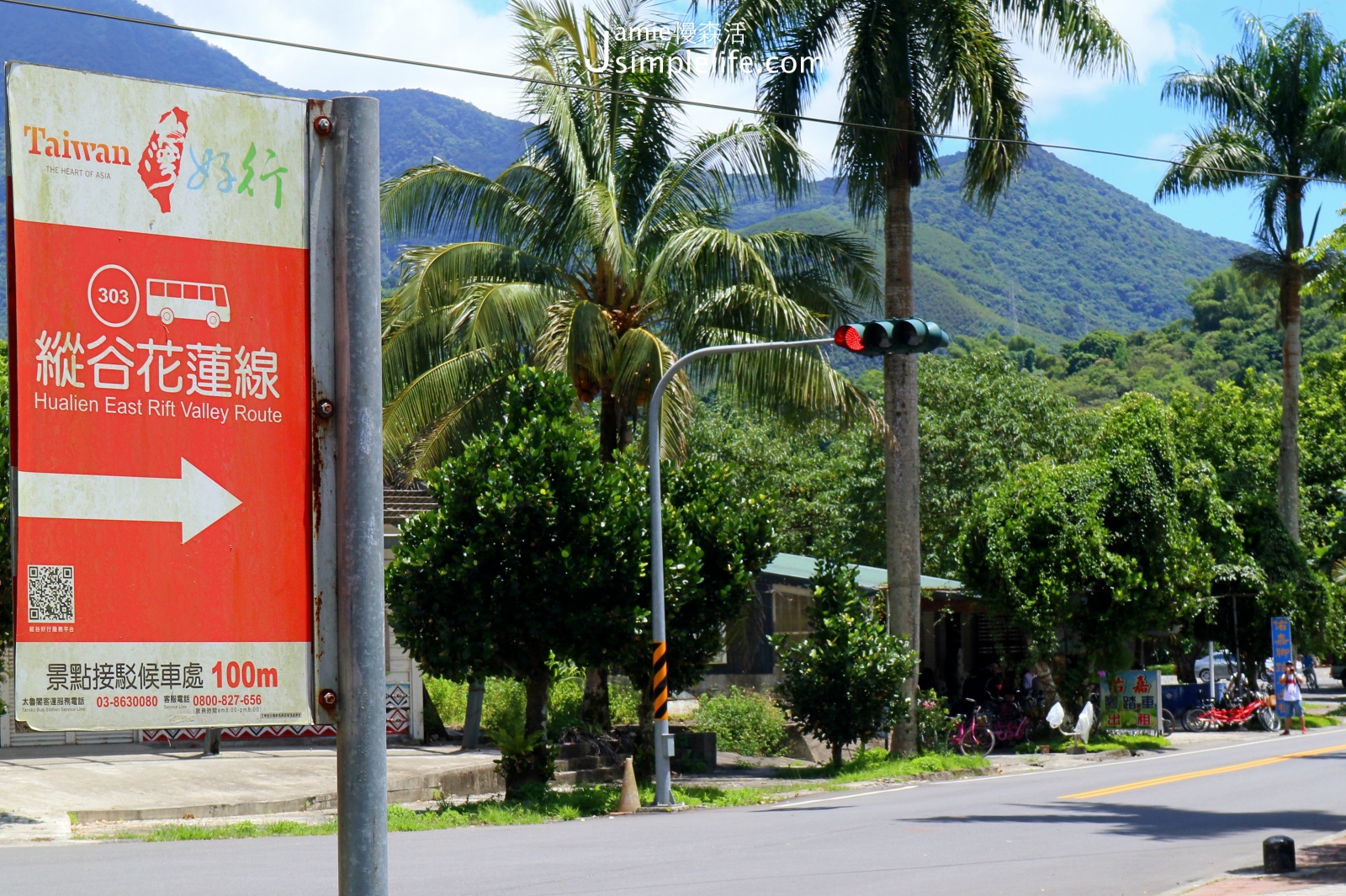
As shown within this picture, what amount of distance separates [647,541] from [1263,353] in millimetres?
88495

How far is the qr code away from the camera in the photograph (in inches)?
90.7

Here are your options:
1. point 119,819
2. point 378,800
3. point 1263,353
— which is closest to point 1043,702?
point 119,819

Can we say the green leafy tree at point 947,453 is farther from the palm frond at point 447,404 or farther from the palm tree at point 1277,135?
the palm frond at point 447,404

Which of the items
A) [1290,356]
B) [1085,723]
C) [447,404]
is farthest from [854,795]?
[1290,356]

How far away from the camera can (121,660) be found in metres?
2.37

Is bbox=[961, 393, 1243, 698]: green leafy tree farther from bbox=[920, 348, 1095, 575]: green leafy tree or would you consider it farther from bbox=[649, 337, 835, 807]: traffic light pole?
bbox=[920, 348, 1095, 575]: green leafy tree

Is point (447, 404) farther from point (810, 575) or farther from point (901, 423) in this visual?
point (810, 575)

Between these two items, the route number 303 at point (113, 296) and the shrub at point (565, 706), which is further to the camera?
the shrub at point (565, 706)

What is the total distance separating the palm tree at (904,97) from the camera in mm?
22031

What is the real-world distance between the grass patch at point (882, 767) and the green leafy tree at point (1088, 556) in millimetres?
4286

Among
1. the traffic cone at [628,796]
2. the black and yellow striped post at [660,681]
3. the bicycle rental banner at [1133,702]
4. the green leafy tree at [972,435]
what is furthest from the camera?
the green leafy tree at [972,435]

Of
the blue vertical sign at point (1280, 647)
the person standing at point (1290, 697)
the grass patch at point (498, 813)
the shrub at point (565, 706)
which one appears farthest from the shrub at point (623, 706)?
the blue vertical sign at point (1280, 647)

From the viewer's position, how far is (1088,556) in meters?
26.5

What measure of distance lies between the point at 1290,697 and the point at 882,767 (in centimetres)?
1365
